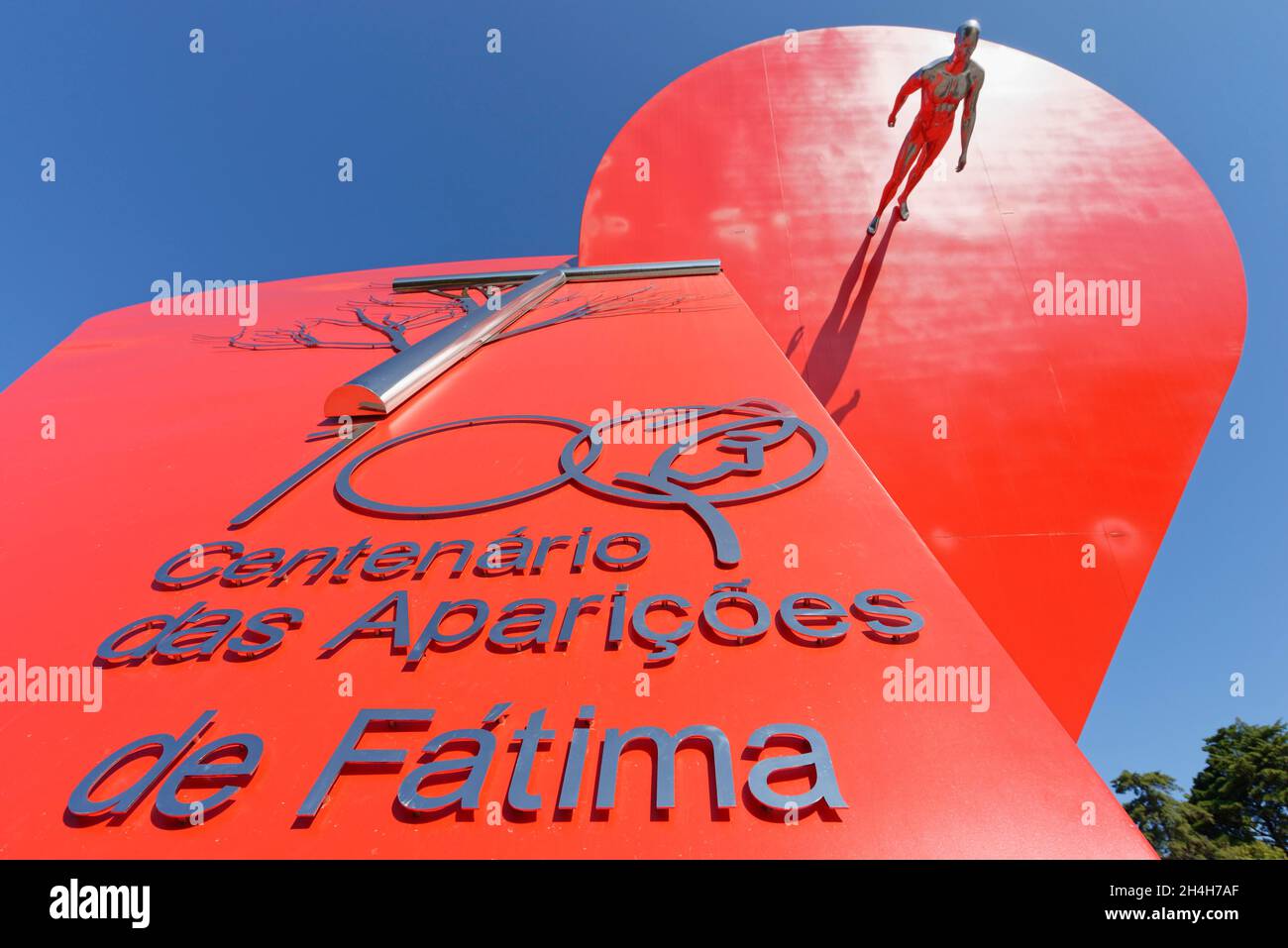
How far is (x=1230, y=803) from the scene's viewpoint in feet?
63.2

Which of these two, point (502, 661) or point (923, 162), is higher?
point (923, 162)

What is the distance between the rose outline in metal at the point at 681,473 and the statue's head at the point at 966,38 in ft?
12.9

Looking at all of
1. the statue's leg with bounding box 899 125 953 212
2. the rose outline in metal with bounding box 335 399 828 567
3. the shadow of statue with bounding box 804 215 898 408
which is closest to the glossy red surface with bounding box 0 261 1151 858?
the rose outline in metal with bounding box 335 399 828 567

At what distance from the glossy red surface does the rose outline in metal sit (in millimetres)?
63

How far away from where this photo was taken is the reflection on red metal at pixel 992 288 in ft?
17.0

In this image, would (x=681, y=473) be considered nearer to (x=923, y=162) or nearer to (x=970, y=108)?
(x=970, y=108)

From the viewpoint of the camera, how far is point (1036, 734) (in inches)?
70.2

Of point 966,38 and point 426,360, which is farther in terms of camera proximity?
point 966,38

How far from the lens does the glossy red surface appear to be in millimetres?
1598

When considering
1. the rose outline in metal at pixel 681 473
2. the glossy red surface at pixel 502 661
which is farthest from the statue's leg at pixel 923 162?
the rose outline in metal at pixel 681 473

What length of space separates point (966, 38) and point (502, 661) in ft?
19.1

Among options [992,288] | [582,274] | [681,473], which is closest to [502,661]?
[681,473]

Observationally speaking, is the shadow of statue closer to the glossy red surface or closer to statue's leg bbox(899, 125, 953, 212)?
statue's leg bbox(899, 125, 953, 212)
